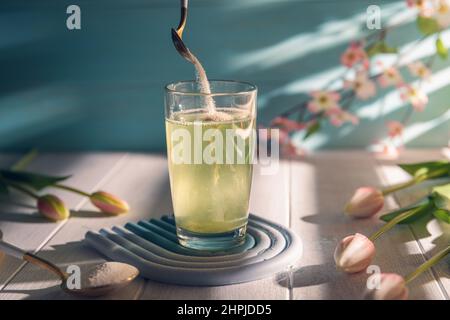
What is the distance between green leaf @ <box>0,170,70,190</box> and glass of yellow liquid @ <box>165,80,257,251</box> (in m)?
0.41

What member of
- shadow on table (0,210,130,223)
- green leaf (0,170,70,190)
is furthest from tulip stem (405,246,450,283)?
green leaf (0,170,70,190)

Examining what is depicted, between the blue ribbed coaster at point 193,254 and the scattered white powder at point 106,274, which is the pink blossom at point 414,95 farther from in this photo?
the scattered white powder at point 106,274

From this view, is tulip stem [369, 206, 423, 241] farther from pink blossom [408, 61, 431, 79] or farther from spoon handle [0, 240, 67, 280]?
pink blossom [408, 61, 431, 79]

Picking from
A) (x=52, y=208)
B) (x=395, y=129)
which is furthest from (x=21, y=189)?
(x=395, y=129)

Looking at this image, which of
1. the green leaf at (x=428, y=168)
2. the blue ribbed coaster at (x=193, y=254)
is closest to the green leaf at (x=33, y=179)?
the blue ribbed coaster at (x=193, y=254)

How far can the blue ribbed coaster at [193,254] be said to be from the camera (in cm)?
98

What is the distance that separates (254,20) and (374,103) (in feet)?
1.10

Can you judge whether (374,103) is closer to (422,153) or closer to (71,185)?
(422,153)

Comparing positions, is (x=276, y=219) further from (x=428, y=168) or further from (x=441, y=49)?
(x=441, y=49)

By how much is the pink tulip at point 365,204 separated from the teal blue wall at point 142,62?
0.53 metres

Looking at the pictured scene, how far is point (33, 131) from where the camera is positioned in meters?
1.82

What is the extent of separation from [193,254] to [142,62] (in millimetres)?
819

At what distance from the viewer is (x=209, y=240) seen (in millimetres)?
1048

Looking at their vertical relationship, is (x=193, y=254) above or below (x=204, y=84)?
below
